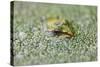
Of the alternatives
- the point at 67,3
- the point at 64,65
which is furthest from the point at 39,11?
the point at 64,65

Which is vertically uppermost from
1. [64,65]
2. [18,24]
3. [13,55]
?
[18,24]

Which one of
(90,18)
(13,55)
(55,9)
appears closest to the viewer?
(13,55)

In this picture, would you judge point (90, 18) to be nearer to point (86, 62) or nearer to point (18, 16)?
point (86, 62)

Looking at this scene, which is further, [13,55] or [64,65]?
[64,65]

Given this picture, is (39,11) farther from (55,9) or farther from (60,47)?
(60,47)

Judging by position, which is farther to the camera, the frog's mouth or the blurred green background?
the frog's mouth

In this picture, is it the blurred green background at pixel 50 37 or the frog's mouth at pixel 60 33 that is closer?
the blurred green background at pixel 50 37

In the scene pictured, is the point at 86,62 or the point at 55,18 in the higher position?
the point at 55,18

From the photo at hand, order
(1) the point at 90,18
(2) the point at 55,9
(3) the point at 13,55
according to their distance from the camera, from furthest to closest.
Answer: (1) the point at 90,18 → (2) the point at 55,9 → (3) the point at 13,55
